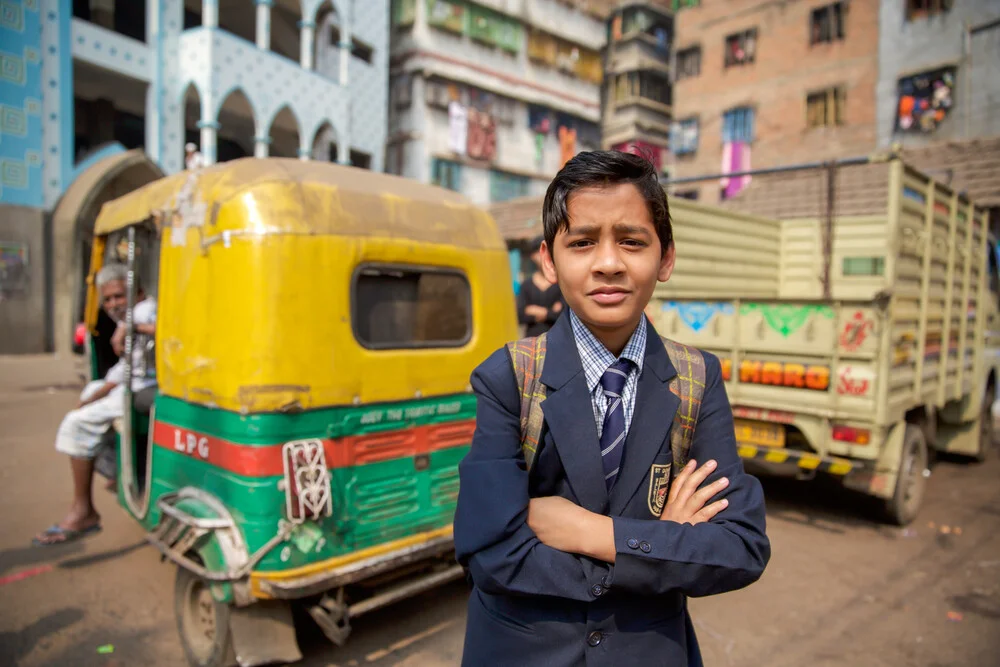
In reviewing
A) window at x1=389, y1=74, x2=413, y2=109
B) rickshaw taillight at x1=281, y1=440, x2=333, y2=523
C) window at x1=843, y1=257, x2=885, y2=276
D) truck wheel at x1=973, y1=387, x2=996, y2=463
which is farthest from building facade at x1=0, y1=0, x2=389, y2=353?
truck wheel at x1=973, y1=387, x2=996, y2=463

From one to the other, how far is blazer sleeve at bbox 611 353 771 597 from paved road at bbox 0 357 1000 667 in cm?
218

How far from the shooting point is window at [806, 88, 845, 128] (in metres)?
20.4

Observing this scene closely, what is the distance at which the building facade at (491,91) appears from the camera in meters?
22.9

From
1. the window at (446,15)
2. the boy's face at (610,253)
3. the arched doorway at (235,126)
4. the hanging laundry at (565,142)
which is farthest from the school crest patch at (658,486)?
the hanging laundry at (565,142)

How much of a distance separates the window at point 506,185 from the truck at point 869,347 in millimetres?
19774

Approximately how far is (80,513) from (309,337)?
2723 mm

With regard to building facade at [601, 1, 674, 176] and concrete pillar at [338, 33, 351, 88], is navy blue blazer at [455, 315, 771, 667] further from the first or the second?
building facade at [601, 1, 674, 176]

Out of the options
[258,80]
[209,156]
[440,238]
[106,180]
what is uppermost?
[258,80]

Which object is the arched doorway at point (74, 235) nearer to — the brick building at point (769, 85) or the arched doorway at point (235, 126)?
the arched doorway at point (235, 126)

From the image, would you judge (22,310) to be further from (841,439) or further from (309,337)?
(841,439)

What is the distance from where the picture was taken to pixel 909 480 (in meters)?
4.77

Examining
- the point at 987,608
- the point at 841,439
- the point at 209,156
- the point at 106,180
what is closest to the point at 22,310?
the point at 106,180

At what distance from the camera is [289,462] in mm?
2578

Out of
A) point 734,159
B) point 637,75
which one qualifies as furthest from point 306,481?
point 637,75
